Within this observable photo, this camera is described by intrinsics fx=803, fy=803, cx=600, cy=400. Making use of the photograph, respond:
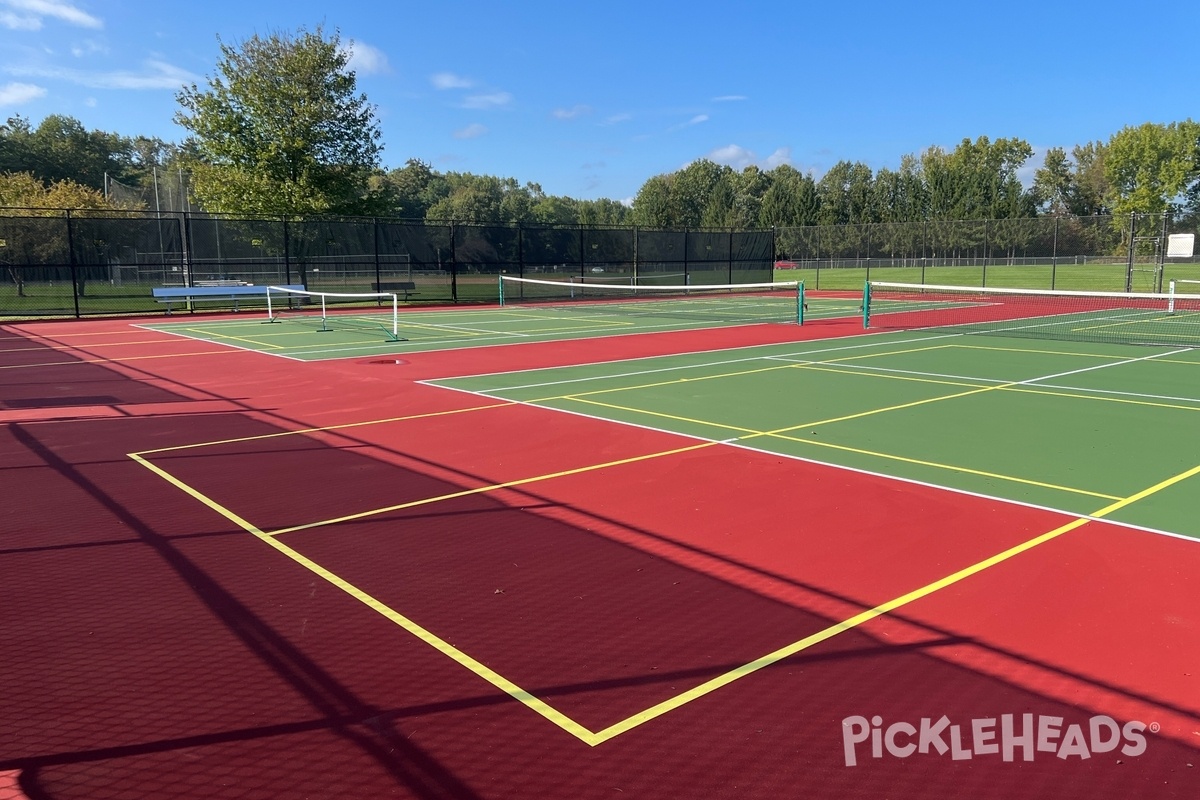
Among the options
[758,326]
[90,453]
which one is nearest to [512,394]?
[90,453]

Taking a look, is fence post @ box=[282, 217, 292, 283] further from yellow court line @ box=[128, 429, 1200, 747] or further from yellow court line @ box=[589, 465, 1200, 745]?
yellow court line @ box=[589, 465, 1200, 745]

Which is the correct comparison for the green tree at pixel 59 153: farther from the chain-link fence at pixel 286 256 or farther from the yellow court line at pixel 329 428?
the yellow court line at pixel 329 428

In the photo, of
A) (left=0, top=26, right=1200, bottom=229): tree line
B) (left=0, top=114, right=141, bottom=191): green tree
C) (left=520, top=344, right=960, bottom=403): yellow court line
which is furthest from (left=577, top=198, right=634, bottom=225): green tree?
(left=520, top=344, right=960, bottom=403): yellow court line

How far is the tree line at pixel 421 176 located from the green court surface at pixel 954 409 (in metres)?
26.9

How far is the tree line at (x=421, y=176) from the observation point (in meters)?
35.6

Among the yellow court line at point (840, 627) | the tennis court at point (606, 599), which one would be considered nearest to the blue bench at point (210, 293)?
the tennis court at point (606, 599)

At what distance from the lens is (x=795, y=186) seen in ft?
293

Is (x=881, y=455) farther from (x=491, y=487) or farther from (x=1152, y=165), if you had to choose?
(x=1152, y=165)

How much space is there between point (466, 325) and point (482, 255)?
43.1 ft

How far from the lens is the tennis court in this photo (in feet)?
11.2

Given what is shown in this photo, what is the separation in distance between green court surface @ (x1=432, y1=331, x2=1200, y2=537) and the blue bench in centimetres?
1873

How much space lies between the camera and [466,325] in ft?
80.9

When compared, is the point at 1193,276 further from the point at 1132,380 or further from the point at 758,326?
the point at 1132,380

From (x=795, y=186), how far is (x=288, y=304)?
229ft
